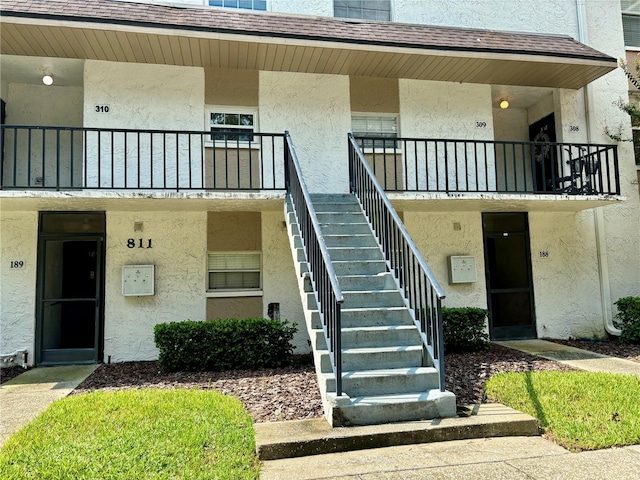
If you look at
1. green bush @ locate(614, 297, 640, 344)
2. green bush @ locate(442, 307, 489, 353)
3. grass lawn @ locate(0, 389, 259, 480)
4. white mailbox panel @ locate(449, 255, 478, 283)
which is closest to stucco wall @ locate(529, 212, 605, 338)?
green bush @ locate(614, 297, 640, 344)

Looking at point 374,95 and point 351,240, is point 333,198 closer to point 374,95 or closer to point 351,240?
point 351,240

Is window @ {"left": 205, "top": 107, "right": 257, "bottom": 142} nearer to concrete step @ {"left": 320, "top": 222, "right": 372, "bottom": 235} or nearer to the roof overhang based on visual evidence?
the roof overhang

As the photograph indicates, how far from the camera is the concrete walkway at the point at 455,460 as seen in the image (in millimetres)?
3260

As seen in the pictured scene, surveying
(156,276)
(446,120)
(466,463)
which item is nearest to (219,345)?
(156,276)

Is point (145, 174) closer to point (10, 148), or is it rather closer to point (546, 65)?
point (10, 148)

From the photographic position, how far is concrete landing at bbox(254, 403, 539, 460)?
3646 mm

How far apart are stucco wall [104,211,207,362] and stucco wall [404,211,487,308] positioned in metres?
3.98

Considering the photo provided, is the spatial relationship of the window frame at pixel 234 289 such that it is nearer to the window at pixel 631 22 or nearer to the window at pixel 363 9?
the window at pixel 363 9

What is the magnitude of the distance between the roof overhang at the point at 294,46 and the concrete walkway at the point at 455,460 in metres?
6.14

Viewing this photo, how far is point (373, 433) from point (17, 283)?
6580 mm

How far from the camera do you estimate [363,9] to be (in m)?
9.27

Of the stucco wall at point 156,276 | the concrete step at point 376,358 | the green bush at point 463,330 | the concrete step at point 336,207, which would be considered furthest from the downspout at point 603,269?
the stucco wall at point 156,276

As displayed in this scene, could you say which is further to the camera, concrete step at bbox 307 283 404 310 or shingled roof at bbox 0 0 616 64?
shingled roof at bbox 0 0 616 64

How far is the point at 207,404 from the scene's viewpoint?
473cm
